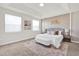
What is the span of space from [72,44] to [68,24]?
1.46 feet

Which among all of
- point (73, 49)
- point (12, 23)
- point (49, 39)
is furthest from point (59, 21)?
point (12, 23)

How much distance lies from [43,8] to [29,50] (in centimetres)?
94

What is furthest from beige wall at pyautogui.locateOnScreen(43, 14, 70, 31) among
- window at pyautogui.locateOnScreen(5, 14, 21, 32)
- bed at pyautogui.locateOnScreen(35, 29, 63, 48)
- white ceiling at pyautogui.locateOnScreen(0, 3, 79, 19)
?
window at pyautogui.locateOnScreen(5, 14, 21, 32)

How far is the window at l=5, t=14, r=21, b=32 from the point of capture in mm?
1684

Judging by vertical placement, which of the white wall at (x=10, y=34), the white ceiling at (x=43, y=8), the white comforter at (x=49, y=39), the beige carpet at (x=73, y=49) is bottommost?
the beige carpet at (x=73, y=49)

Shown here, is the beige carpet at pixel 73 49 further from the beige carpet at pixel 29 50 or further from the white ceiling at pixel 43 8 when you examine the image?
the white ceiling at pixel 43 8

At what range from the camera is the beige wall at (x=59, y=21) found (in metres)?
1.80

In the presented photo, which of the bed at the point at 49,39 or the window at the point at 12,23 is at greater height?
the window at the point at 12,23

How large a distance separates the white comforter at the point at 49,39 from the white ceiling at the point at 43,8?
1.45 feet

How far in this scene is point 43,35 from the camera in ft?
6.26

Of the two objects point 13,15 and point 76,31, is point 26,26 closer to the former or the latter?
point 13,15

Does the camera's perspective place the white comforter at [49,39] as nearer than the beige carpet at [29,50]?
No

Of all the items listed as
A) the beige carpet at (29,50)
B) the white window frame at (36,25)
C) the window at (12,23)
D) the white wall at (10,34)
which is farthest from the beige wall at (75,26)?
the window at (12,23)

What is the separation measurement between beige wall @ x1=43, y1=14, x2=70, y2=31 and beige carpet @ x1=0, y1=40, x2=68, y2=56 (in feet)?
1.39
